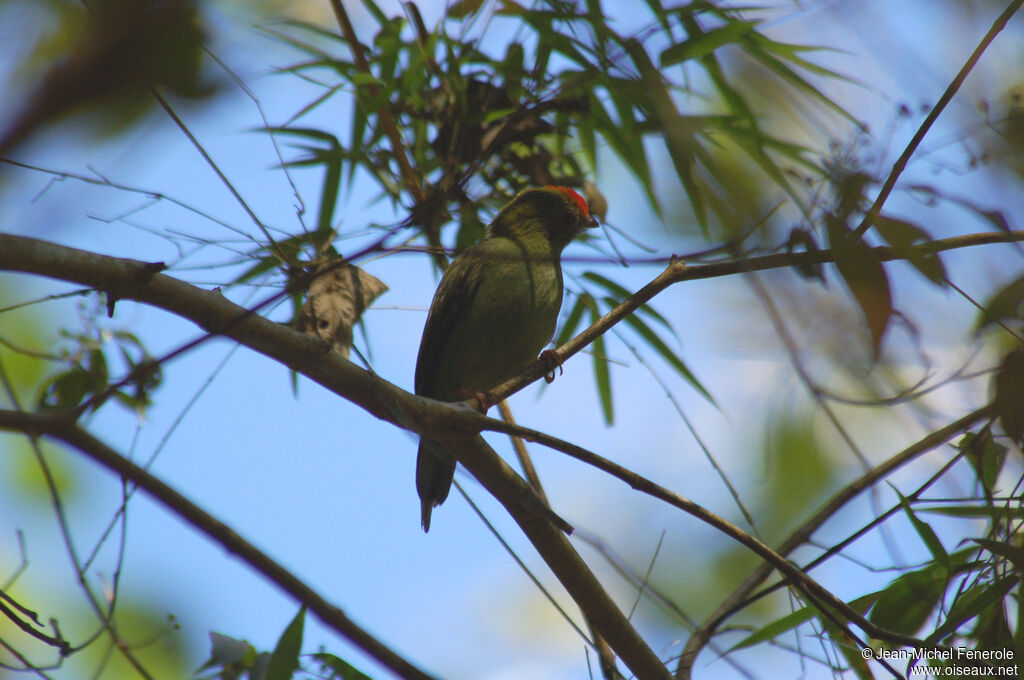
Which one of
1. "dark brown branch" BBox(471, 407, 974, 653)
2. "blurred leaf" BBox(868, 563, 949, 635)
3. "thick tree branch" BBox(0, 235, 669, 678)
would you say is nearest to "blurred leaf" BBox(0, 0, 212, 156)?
"thick tree branch" BBox(0, 235, 669, 678)

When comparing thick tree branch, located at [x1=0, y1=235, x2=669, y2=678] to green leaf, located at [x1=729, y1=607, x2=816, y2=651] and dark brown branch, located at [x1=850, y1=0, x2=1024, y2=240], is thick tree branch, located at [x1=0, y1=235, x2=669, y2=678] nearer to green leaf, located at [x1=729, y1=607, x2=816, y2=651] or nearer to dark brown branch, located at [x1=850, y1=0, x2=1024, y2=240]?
green leaf, located at [x1=729, y1=607, x2=816, y2=651]

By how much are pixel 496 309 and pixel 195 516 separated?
2656 mm

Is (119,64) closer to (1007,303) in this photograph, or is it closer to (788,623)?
(1007,303)

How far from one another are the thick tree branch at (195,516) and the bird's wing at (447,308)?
258 centimetres

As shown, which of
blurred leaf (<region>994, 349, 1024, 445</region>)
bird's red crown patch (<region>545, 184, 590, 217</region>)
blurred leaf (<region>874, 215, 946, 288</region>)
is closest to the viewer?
blurred leaf (<region>874, 215, 946, 288</region>)

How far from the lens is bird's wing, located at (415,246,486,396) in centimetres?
443

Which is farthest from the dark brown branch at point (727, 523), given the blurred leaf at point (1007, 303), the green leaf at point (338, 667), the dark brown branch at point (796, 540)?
the green leaf at point (338, 667)

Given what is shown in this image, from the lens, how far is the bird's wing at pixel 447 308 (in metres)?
4.43

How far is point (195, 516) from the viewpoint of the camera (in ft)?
5.78

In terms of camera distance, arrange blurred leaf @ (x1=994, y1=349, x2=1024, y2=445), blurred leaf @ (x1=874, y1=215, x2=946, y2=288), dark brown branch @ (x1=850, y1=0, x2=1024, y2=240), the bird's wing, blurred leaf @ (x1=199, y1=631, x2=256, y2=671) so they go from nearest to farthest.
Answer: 1. dark brown branch @ (x1=850, y1=0, x2=1024, y2=240)
2. blurred leaf @ (x1=874, y1=215, x2=946, y2=288)
3. blurred leaf @ (x1=994, y1=349, x2=1024, y2=445)
4. blurred leaf @ (x1=199, y1=631, x2=256, y2=671)
5. the bird's wing

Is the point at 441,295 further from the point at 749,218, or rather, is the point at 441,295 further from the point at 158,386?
the point at 749,218

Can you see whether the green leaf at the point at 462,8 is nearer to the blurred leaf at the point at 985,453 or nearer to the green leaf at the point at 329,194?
the green leaf at the point at 329,194

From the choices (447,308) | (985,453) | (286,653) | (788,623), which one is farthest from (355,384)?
(985,453)

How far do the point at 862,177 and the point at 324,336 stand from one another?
6.69ft
